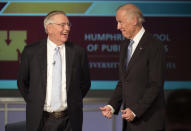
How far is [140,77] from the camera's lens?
8.73 ft

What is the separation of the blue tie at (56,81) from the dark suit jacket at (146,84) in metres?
0.68

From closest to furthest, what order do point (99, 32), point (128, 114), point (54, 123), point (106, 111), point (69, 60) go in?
point (128, 114), point (106, 111), point (54, 123), point (69, 60), point (99, 32)

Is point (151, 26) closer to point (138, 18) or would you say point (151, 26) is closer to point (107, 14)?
point (107, 14)

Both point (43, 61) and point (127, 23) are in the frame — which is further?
point (43, 61)

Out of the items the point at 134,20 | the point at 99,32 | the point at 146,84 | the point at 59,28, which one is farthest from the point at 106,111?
the point at 99,32

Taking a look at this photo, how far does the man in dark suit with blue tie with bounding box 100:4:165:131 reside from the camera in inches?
102

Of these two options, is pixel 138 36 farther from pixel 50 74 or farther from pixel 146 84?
pixel 50 74

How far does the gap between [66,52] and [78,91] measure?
370 mm

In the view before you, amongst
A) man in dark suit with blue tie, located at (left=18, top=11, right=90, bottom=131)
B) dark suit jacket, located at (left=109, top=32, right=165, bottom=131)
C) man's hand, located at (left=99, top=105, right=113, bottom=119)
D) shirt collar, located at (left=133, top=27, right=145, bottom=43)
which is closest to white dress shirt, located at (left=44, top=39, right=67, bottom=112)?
man in dark suit with blue tie, located at (left=18, top=11, right=90, bottom=131)

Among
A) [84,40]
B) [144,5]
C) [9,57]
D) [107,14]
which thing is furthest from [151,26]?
[9,57]

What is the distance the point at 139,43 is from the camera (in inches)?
107

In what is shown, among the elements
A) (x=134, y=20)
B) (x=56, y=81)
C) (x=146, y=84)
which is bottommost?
(x=56, y=81)

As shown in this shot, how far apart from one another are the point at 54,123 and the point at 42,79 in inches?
15.6

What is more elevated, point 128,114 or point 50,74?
point 50,74
